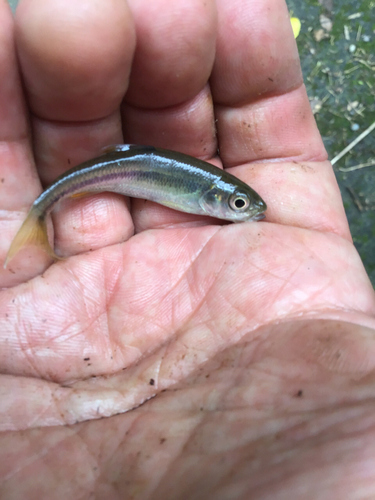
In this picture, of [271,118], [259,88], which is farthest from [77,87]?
[271,118]

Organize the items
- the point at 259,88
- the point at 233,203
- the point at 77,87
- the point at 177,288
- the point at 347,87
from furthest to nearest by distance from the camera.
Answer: the point at 347,87
the point at 233,203
the point at 259,88
the point at 177,288
the point at 77,87

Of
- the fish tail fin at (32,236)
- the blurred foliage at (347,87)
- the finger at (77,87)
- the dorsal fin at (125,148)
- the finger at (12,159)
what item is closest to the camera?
the finger at (77,87)

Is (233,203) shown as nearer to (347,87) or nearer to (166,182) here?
(166,182)

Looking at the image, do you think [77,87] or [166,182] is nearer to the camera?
[77,87]

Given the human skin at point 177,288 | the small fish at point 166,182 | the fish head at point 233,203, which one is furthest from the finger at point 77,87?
the fish head at point 233,203

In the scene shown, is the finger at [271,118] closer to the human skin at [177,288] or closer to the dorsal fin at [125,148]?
the human skin at [177,288]

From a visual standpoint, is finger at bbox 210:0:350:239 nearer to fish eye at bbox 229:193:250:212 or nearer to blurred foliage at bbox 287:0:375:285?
fish eye at bbox 229:193:250:212
